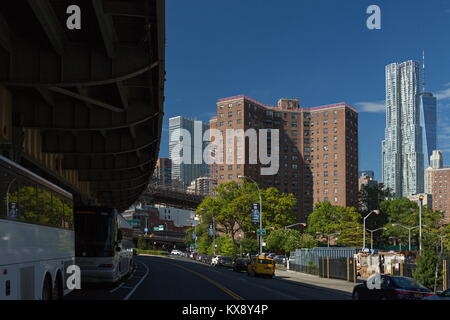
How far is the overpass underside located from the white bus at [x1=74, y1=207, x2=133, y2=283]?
3.71 metres

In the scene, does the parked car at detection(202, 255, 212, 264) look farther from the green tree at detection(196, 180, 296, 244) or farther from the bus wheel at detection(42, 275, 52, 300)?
the bus wheel at detection(42, 275, 52, 300)

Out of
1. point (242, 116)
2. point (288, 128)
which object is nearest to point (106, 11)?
point (242, 116)

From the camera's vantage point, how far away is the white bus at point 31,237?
11.0m

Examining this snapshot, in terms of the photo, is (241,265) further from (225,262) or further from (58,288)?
(58,288)

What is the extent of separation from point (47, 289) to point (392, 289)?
11028mm

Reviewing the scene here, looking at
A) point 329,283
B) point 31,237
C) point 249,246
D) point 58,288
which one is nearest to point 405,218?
point 249,246

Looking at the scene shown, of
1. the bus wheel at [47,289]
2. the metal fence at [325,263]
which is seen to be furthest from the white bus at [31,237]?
the metal fence at [325,263]

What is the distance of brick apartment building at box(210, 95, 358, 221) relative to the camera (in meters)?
158

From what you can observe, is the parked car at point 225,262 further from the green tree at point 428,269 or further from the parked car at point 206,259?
the green tree at point 428,269

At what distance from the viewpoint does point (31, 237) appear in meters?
12.9

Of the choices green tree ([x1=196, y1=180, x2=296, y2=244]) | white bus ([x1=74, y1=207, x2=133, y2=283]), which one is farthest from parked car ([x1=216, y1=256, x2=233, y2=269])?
white bus ([x1=74, y1=207, x2=133, y2=283])

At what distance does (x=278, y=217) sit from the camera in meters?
93.7

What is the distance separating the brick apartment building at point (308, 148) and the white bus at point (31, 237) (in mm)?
137322
